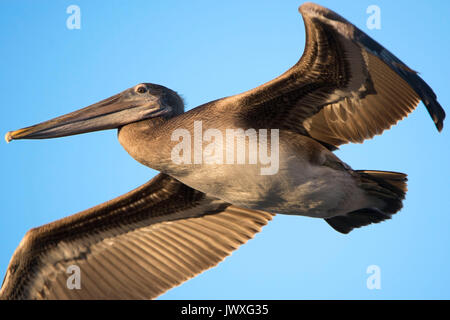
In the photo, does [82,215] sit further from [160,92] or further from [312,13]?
[312,13]

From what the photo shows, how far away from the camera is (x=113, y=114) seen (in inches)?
291

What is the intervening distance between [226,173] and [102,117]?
6.19 feet

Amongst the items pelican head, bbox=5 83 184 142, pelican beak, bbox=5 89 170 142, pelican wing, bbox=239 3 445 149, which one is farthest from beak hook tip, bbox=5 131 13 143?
pelican wing, bbox=239 3 445 149

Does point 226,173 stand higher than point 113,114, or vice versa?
point 113,114

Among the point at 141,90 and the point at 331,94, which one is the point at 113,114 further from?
the point at 331,94

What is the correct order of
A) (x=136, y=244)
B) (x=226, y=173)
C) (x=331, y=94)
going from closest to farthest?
(x=226, y=173) < (x=331, y=94) < (x=136, y=244)

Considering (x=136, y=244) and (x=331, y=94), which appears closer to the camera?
(x=331, y=94)

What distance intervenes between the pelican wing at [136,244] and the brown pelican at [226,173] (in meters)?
0.01

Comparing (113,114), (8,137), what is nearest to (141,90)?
(113,114)

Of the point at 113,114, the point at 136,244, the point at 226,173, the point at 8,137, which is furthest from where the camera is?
the point at 136,244

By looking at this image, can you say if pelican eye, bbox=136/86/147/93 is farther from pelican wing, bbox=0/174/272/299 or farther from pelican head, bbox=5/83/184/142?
pelican wing, bbox=0/174/272/299

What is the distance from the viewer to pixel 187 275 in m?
8.22

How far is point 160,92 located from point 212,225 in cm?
193

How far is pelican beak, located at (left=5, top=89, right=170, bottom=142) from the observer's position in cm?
720
